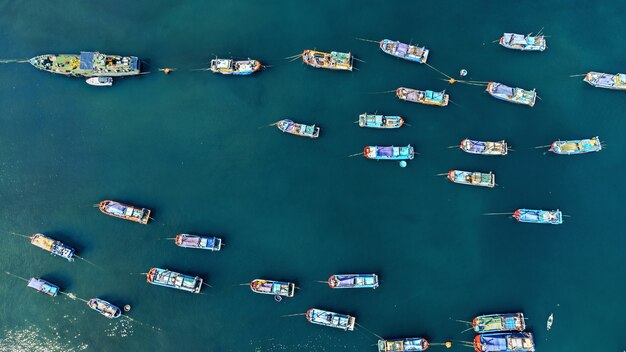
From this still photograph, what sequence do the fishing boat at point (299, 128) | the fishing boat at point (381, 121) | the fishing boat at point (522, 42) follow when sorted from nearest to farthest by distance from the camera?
the fishing boat at point (299, 128)
the fishing boat at point (381, 121)
the fishing boat at point (522, 42)

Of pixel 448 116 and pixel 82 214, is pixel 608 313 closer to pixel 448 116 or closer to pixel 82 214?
pixel 448 116

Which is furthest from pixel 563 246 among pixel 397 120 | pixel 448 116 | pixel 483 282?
pixel 397 120

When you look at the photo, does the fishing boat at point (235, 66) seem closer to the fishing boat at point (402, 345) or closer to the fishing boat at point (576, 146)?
the fishing boat at point (402, 345)

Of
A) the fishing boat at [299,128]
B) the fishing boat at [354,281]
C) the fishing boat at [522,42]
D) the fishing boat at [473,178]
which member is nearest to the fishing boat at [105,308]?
the fishing boat at [354,281]

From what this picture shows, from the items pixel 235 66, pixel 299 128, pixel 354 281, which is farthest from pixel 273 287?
pixel 235 66

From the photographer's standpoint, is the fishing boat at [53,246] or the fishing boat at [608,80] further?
the fishing boat at [608,80]

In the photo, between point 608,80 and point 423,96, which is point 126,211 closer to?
point 423,96

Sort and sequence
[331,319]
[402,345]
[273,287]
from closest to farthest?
[402,345] → [331,319] → [273,287]

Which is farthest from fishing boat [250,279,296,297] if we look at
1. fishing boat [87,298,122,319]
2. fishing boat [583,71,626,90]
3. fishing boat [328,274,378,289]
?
fishing boat [583,71,626,90]
